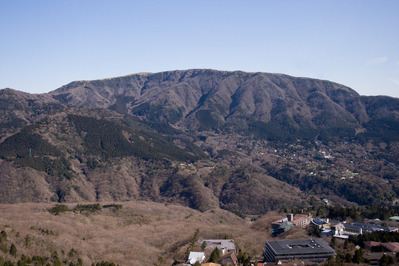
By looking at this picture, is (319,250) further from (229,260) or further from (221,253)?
(221,253)

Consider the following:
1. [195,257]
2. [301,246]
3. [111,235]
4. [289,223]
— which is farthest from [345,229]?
[111,235]

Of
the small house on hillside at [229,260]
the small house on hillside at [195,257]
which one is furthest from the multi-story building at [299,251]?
the small house on hillside at [195,257]

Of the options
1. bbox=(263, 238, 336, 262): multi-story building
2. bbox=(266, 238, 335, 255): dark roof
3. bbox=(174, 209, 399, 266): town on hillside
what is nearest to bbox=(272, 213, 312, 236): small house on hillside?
bbox=(174, 209, 399, 266): town on hillside

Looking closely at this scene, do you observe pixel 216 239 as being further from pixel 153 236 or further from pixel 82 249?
pixel 82 249

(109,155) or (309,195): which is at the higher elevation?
(109,155)

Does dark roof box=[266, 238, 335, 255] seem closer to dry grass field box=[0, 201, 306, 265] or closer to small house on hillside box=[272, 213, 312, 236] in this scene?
dry grass field box=[0, 201, 306, 265]

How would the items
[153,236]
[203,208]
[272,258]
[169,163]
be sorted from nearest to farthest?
[272,258] → [153,236] → [203,208] → [169,163]

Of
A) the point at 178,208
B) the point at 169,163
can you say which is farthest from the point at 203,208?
the point at 169,163
